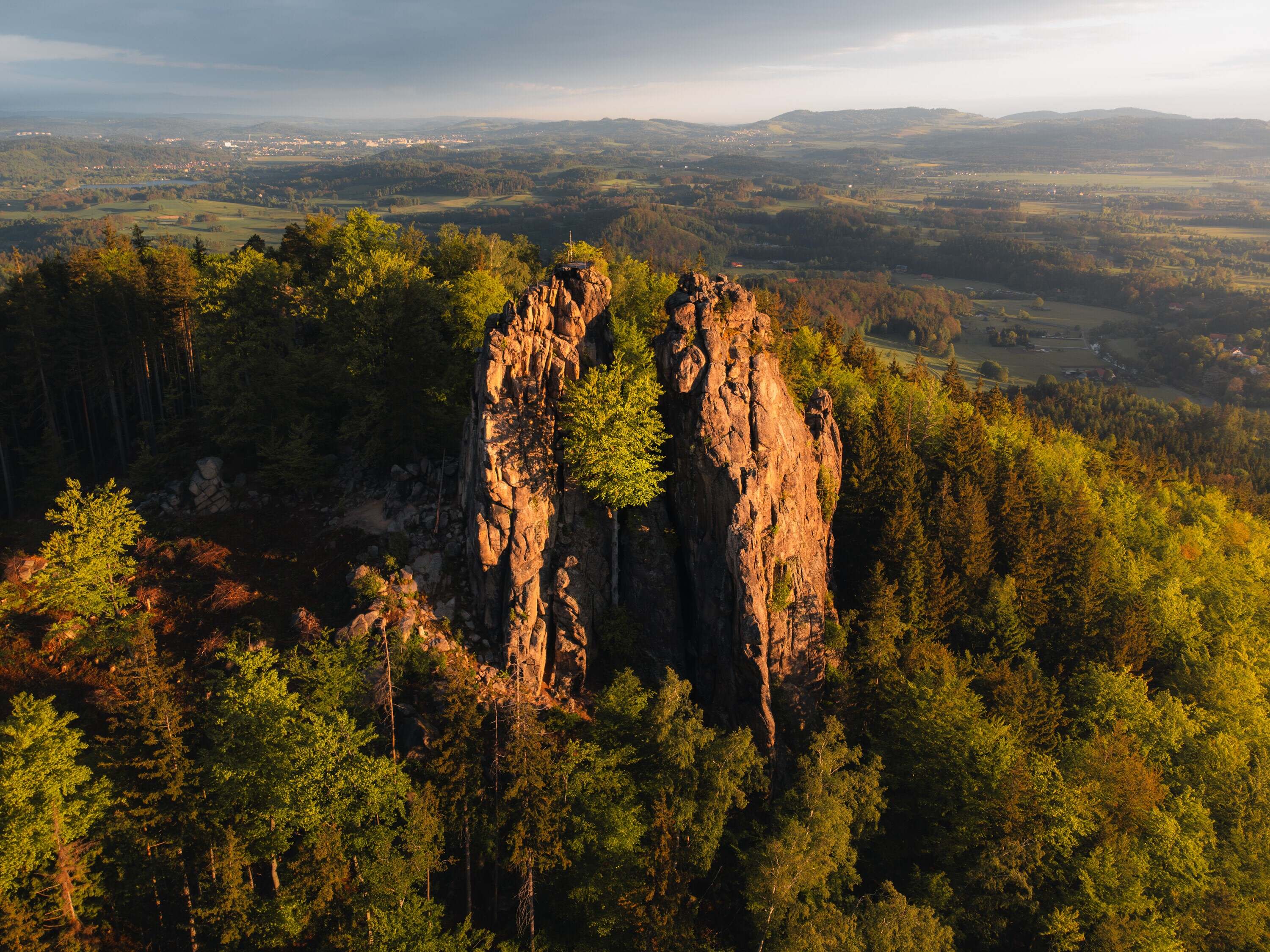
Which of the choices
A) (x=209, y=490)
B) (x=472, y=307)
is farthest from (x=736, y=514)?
(x=209, y=490)

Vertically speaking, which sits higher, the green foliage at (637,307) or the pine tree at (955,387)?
the green foliage at (637,307)

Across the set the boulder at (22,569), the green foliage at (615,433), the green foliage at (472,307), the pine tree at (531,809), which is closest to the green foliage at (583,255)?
the green foliage at (472,307)

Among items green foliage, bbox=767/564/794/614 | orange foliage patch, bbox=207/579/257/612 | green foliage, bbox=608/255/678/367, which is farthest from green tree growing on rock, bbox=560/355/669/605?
orange foliage patch, bbox=207/579/257/612

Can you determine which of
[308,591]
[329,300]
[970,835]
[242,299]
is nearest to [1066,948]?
[970,835]

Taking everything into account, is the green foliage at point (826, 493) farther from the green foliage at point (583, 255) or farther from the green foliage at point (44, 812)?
the green foliage at point (44, 812)

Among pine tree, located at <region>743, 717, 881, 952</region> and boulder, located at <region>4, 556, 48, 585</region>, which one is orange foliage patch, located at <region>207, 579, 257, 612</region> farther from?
pine tree, located at <region>743, 717, 881, 952</region>

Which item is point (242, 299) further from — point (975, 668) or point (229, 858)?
point (975, 668)
